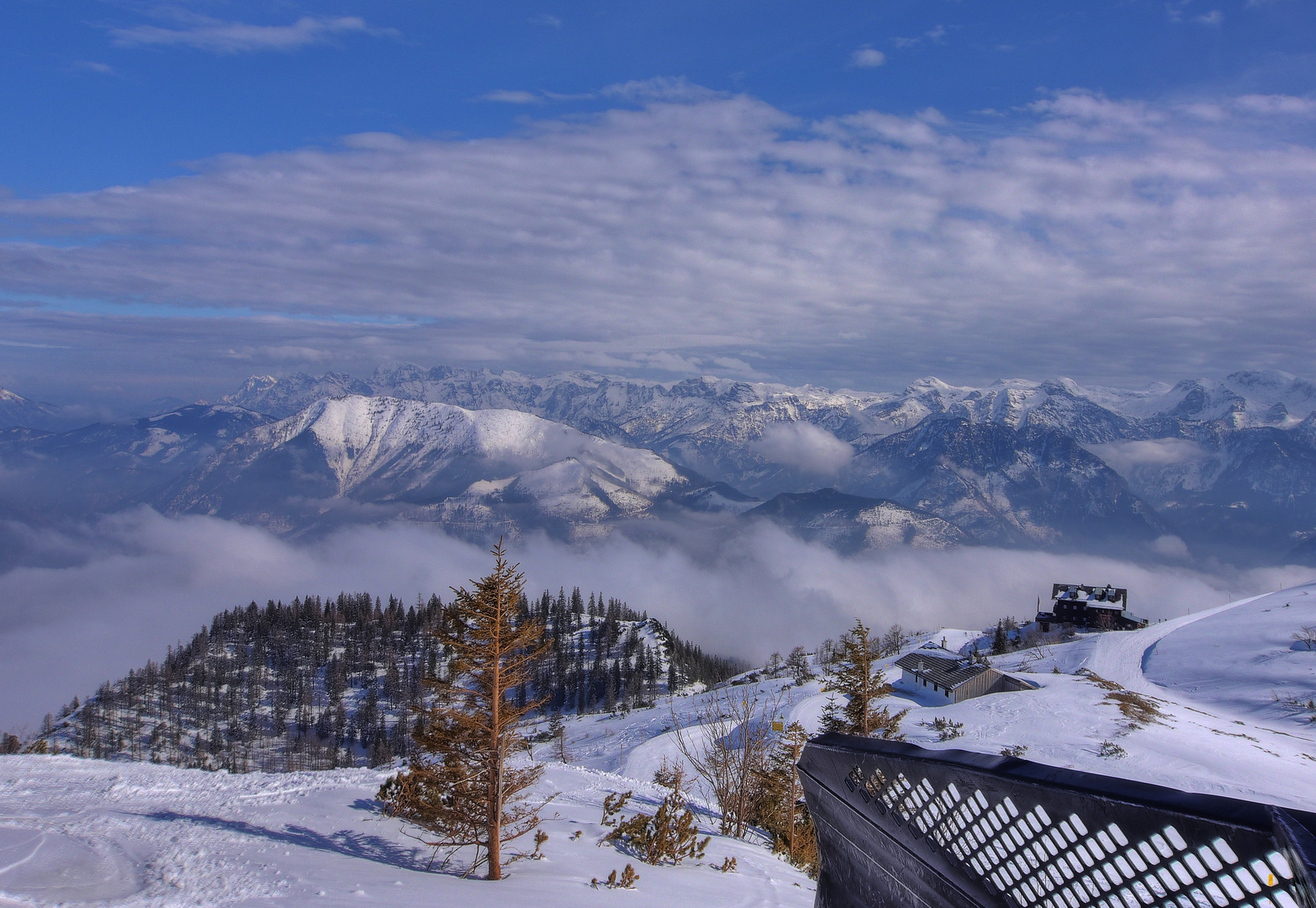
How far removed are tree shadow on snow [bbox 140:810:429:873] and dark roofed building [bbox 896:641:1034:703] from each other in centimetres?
4475

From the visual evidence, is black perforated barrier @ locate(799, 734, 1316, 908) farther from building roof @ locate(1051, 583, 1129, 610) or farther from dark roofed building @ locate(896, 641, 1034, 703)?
building roof @ locate(1051, 583, 1129, 610)

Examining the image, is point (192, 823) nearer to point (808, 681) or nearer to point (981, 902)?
point (981, 902)

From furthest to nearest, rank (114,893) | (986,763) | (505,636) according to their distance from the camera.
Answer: (505,636), (114,893), (986,763)

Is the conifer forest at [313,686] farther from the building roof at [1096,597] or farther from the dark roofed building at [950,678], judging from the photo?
the building roof at [1096,597]

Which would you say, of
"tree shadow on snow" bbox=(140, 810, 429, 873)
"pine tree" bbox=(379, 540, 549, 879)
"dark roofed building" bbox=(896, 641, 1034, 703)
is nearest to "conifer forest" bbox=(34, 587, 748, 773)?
"dark roofed building" bbox=(896, 641, 1034, 703)

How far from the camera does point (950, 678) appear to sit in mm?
54344

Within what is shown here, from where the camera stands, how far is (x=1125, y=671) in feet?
179

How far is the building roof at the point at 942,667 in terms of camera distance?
53.2m

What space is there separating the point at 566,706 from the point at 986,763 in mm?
124341

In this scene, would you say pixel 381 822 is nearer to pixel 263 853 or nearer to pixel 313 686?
pixel 263 853

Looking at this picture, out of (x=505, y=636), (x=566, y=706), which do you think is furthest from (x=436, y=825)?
(x=566, y=706)

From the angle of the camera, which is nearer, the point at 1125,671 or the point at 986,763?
the point at 986,763

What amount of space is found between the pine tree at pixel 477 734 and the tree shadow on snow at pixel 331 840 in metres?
0.75

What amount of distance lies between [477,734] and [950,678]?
166 ft
